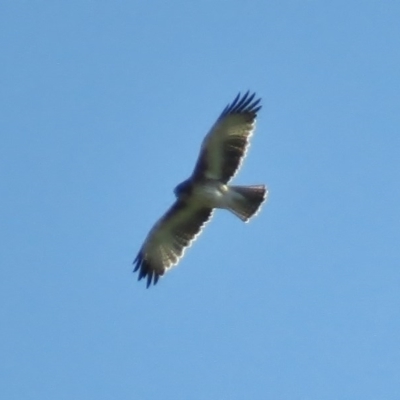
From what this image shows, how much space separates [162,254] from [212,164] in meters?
1.50

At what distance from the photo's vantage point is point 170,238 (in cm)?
1845

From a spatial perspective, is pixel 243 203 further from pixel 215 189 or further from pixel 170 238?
pixel 170 238

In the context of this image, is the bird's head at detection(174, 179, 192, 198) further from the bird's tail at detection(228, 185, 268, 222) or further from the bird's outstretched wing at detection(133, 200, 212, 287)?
the bird's tail at detection(228, 185, 268, 222)

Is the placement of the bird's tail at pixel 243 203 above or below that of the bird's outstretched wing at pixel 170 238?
above

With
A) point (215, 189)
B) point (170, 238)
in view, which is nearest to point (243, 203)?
point (215, 189)

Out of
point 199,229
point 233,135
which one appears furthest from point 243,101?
point 199,229

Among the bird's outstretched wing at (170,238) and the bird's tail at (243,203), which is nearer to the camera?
the bird's tail at (243,203)

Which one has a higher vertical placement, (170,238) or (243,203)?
(243,203)

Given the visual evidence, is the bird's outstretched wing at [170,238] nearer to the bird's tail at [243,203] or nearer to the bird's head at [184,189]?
the bird's head at [184,189]

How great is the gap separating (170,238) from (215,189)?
1.10m

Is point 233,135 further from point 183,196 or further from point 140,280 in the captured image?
point 140,280

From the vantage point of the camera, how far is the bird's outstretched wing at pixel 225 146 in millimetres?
17812

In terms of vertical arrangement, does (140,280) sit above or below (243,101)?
below

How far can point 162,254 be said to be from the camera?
18594 mm
